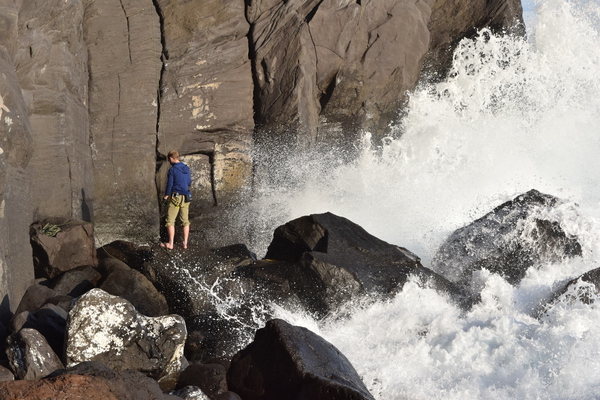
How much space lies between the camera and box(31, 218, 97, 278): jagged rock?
30.0 ft

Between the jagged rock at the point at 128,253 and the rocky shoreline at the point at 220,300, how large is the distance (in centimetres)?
2

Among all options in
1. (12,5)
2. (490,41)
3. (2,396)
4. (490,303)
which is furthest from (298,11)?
(2,396)

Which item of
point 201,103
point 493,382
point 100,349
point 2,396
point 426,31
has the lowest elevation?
point 493,382

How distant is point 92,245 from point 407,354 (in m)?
4.10

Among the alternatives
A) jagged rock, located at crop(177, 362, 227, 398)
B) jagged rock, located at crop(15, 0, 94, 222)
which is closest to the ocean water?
jagged rock, located at crop(177, 362, 227, 398)

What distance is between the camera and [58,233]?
9.34 meters

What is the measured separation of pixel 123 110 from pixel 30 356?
6743 millimetres

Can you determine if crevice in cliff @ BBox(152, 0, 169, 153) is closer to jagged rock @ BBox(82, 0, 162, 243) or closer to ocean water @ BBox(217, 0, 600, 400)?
jagged rock @ BBox(82, 0, 162, 243)

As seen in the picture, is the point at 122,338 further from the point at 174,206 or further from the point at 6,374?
the point at 174,206

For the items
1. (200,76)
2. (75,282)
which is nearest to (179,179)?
(75,282)

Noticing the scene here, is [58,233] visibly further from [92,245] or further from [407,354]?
[407,354]

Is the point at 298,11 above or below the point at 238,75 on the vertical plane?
above

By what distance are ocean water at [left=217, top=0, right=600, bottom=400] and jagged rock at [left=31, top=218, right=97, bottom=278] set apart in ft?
8.82

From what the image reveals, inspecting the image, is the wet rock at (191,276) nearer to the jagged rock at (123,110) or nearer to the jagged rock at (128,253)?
the jagged rock at (128,253)
